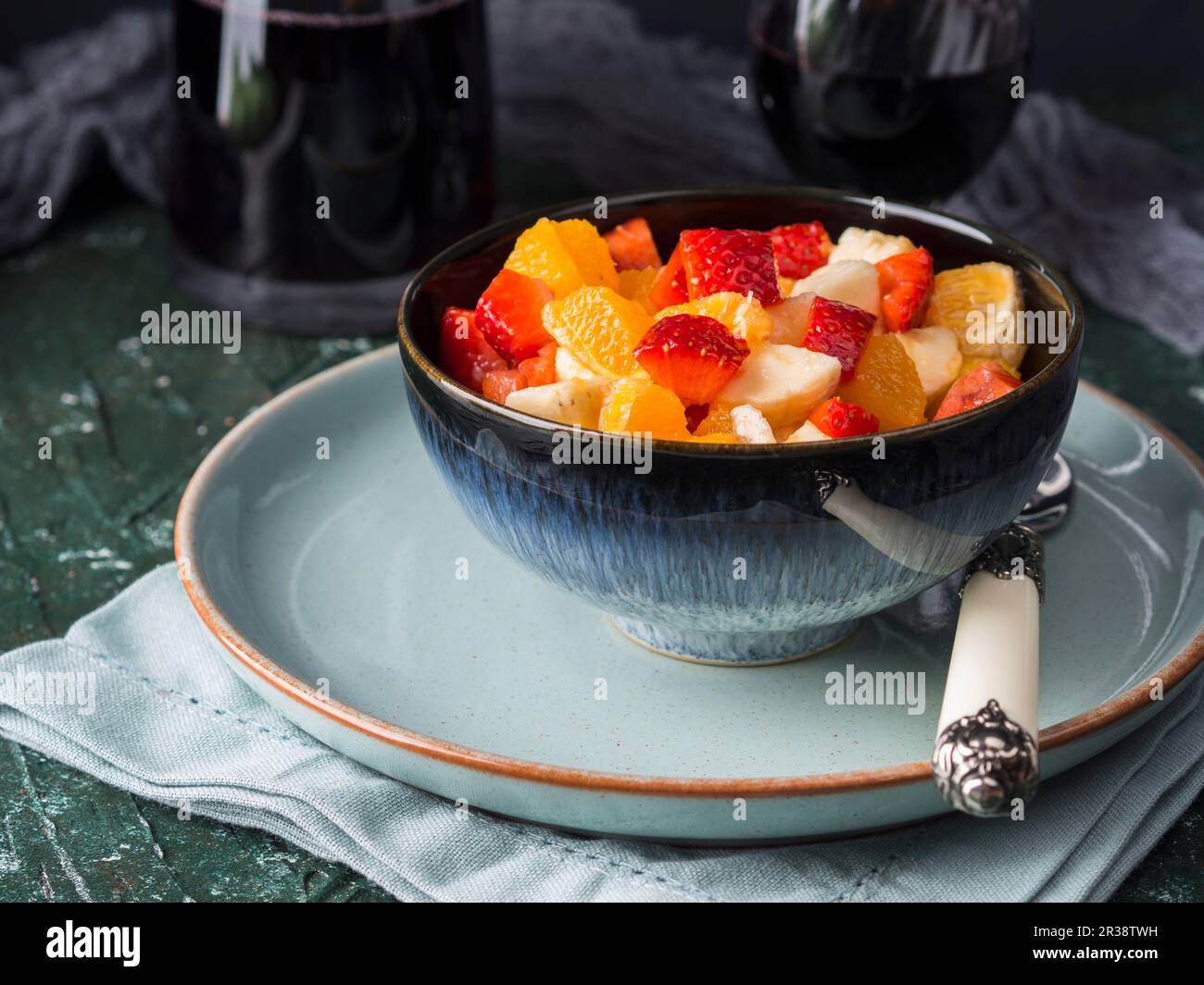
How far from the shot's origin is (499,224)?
129 cm

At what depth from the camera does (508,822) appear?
3.46 ft

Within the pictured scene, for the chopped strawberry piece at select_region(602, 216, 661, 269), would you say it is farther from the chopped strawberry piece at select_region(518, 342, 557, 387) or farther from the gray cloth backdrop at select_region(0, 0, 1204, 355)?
the gray cloth backdrop at select_region(0, 0, 1204, 355)

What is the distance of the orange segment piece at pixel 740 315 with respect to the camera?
1117 mm

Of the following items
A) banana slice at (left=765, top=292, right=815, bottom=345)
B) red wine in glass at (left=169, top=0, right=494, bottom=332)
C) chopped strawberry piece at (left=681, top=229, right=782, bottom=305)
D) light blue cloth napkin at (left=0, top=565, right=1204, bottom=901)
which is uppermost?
chopped strawberry piece at (left=681, top=229, right=782, bottom=305)

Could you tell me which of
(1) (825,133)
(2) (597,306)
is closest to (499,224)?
(2) (597,306)

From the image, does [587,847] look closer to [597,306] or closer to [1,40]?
[597,306]

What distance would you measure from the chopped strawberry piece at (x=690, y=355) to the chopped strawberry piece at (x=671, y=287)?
153 millimetres

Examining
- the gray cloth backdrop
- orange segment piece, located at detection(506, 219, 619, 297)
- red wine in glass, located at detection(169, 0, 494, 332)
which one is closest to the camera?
orange segment piece, located at detection(506, 219, 619, 297)

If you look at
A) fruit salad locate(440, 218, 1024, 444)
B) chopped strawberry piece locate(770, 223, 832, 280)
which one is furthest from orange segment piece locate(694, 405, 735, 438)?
chopped strawberry piece locate(770, 223, 832, 280)

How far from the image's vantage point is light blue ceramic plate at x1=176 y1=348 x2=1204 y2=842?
3.30 feet

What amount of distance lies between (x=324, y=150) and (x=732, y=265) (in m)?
0.75

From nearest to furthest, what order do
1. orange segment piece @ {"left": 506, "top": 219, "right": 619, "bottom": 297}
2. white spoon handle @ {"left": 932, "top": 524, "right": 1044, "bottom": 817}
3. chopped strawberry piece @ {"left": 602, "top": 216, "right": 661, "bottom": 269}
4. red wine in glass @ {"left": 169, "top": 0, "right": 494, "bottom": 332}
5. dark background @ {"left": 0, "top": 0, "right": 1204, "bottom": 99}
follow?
white spoon handle @ {"left": 932, "top": 524, "right": 1044, "bottom": 817} < orange segment piece @ {"left": 506, "top": 219, "right": 619, "bottom": 297} < chopped strawberry piece @ {"left": 602, "top": 216, "right": 661, "bottom": 269} < red wine in glass @ {"left": 169, "top": 0, "right": 494, "bottom": 332} < dark background @ {"left": 0, "top": 0, "right": 1204, "bottom": 99}

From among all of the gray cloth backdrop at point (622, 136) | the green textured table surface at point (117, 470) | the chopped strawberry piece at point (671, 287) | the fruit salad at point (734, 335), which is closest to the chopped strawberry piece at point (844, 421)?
the fruit salad at point (734, 335)

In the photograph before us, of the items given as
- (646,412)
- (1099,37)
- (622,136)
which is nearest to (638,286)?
(646,412)
